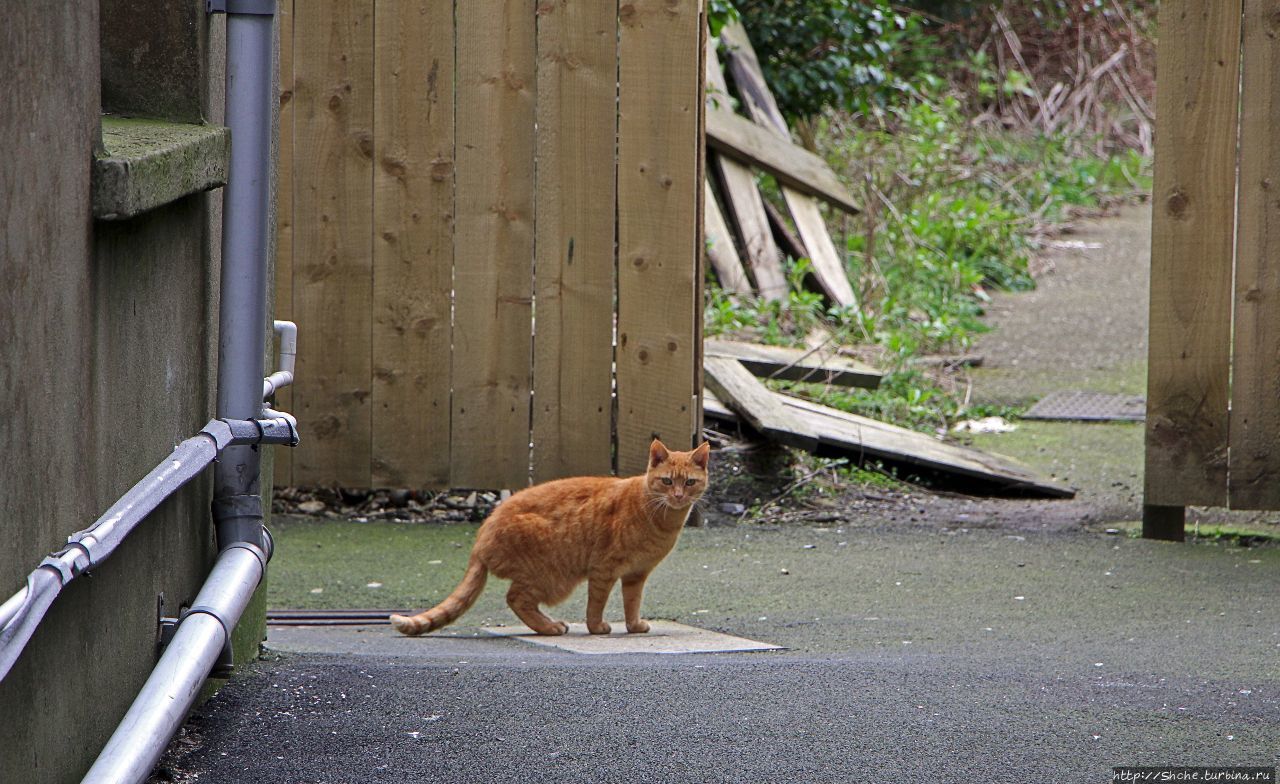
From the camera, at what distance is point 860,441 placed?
6473mm

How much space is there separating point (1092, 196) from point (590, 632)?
11.5 m

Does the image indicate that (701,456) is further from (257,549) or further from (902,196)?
(902,196)

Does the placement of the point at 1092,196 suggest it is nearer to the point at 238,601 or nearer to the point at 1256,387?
the point at 1256,387

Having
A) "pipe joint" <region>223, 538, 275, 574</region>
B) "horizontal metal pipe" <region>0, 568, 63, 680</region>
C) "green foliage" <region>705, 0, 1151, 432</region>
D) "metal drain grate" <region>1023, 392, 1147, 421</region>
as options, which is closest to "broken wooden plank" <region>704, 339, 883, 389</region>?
"green foliage" <region>705, 0, 1151, 432</region>

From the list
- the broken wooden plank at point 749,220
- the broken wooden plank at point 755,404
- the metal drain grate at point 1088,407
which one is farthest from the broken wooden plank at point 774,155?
the broken wooden plank at point 755,404

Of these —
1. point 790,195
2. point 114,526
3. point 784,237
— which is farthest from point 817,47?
point 114,526

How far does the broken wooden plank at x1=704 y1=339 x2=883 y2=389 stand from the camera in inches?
297

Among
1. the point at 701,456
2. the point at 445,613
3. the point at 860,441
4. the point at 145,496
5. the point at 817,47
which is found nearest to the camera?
the point at 145,496

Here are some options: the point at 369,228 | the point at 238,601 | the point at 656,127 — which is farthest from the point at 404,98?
the point at 238,601

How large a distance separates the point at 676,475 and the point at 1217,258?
89.6 inches

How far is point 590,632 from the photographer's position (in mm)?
4586

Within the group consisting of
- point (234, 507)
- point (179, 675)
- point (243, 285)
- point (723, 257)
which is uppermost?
point (243, 285)

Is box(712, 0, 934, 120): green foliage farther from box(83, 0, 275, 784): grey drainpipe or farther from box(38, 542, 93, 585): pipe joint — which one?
box(38, 542, 93, 585): pipe joint

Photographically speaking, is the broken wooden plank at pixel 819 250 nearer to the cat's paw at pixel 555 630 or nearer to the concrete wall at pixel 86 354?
the cat's paw at pixel 555 630
